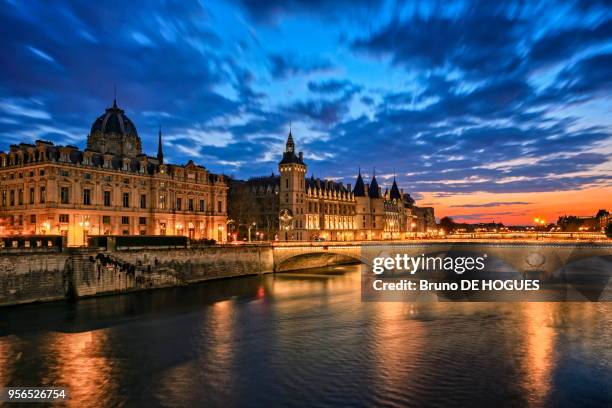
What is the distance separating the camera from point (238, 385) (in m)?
26.9

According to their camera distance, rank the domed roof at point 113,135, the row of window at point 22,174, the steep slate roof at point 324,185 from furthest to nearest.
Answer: the steep slate roof at point 324,185 → the domed roof at point 113,135 → the row of window at point 22,174

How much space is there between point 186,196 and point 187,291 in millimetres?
32567

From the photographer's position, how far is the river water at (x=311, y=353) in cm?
2548

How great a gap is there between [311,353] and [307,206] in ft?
306

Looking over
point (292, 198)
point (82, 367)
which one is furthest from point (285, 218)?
point (82, 367)

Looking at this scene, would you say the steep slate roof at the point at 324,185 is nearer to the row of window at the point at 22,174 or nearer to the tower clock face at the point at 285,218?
the tower clock face at the point at 285,218

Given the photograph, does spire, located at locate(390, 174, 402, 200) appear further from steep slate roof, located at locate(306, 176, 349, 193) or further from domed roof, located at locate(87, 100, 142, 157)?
domed roof, located at locate(87, 100, 142, 157)

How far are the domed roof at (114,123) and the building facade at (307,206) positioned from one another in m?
31.7

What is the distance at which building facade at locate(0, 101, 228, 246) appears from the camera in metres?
67.8

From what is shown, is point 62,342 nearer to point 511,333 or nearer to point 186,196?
point 511,333

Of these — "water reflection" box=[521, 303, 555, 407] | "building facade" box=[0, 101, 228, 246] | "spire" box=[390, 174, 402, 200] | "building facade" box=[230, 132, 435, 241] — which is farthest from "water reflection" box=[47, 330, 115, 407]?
"spire" box=[390, 174, 402, 200]

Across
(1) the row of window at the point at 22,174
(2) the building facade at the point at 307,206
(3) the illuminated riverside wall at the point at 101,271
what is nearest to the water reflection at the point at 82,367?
(3) the illuminated riverside wall at the point at 101,271

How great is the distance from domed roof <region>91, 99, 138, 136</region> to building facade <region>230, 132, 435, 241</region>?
31.7 m

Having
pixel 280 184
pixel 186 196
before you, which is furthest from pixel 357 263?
pixel 186 196
